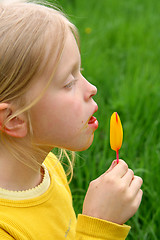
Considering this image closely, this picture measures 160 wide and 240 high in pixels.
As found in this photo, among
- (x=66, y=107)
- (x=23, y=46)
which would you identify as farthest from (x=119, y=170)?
(x=23, y=46)

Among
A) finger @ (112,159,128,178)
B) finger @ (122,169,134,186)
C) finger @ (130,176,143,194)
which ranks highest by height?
finger @ (112,159,128,178)

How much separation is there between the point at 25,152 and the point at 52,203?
202 millimetres

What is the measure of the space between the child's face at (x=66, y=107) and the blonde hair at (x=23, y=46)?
0.07ft

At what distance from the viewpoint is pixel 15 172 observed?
3.89 feet

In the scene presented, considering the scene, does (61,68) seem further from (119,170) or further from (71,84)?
(119,170)

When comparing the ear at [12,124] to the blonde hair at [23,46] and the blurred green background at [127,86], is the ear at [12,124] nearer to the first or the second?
the blonde hair at [23,46]

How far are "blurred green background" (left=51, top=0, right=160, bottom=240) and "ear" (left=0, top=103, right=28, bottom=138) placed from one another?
521 millimetres

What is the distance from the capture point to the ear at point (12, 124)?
3.61 ft

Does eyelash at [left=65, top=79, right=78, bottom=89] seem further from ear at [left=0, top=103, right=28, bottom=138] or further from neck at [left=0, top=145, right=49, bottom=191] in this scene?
neck at [left=0, top=145, right=49, bottom=191]

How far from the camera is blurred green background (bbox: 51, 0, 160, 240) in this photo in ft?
6.24

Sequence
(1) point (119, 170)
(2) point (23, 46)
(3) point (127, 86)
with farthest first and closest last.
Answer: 1. (3) point (127, 86)
2. (1) point (119, 170)
3. (2) point (23, 46)

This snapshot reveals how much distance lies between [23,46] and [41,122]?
213 mm

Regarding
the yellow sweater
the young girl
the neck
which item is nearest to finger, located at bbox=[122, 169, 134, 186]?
the young girl

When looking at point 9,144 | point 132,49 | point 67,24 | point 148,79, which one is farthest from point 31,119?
point 132,49
